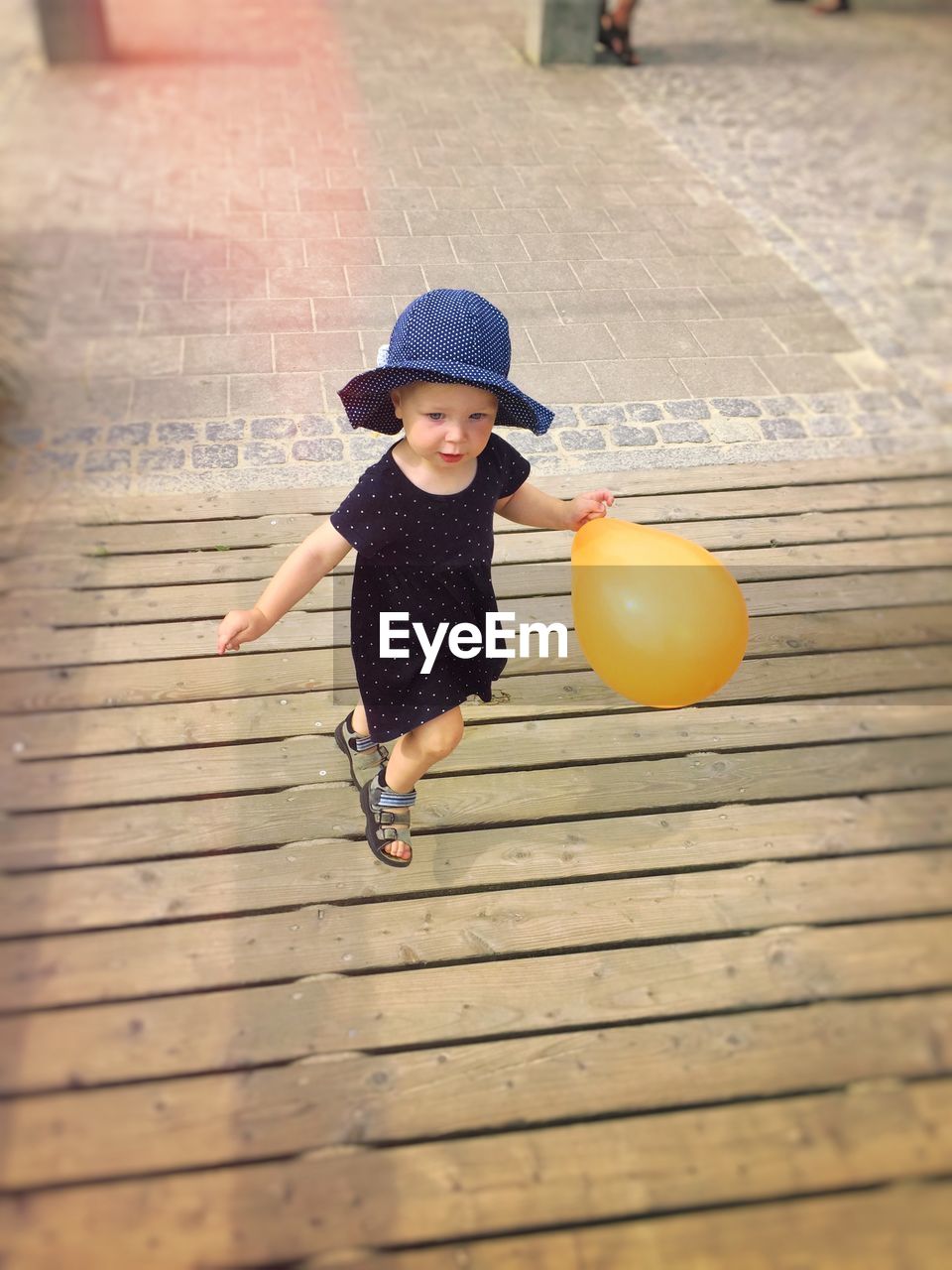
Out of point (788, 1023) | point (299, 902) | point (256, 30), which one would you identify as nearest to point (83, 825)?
point (299, 902)

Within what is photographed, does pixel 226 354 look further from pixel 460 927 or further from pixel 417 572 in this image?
pixel 460 927

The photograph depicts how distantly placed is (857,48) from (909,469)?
274 inches

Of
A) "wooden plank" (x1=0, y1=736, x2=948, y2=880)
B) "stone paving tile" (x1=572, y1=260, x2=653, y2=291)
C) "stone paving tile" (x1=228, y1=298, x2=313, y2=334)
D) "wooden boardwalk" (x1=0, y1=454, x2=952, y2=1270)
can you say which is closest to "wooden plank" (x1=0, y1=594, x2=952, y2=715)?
"wooden boardwalk" (x1=0, y1=454, x2=952, y2=1270)

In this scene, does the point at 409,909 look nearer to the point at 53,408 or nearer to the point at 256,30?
the point at 53,408

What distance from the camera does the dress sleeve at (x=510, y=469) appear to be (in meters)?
2.23

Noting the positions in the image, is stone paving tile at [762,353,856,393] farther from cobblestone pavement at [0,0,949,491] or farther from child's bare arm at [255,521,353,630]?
child's bare arm at [255,521,353,630]

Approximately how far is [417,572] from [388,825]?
68cm

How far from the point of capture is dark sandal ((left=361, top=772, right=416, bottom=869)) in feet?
8.01

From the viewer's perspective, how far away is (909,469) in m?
3.86

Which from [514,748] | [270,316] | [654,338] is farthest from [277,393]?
[514,748]

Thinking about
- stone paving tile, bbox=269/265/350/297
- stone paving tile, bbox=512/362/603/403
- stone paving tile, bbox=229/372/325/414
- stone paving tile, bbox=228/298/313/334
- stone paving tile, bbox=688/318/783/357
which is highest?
stone paving tile, bbox=269/265/350/297

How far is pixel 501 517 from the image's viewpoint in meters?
3.39

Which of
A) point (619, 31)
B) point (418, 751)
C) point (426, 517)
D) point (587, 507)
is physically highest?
point (426, 517)

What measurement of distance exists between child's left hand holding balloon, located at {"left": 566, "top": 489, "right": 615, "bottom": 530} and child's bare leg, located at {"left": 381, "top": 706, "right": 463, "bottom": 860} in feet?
1.83
